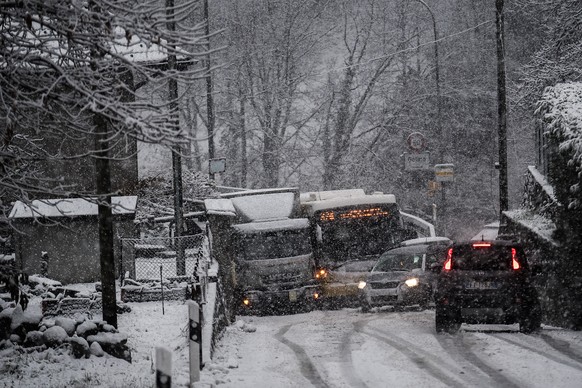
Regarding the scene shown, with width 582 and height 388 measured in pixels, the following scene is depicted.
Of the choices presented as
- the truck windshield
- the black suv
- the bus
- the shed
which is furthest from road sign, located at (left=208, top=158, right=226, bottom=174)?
the black suv

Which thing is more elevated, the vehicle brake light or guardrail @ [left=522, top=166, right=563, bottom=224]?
guardrail @ [left=522, top=166, right=563, bottom=224]

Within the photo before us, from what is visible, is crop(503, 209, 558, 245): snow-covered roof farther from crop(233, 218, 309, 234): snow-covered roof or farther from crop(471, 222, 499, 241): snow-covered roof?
crop(471, 222, 499, 241): snow-covered roof

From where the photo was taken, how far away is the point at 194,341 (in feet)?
36.5

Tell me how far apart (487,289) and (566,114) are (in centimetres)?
509

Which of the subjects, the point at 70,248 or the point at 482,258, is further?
the point at 70,248

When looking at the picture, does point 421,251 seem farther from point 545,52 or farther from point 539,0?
point 539,0

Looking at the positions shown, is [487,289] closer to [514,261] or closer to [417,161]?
[514,261]

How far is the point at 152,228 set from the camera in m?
31.6

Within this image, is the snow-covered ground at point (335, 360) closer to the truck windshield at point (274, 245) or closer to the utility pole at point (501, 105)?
the truck windshield at point (274, 245)

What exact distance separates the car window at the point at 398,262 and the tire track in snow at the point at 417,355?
504cm

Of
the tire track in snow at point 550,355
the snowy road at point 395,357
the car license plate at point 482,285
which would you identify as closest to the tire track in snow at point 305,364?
the snowy road at point 395,357

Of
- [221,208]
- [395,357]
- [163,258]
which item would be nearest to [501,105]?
[221,208]


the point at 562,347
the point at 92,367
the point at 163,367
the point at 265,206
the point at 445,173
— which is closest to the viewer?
the point at 163,367

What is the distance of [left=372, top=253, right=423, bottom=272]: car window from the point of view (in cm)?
2262
